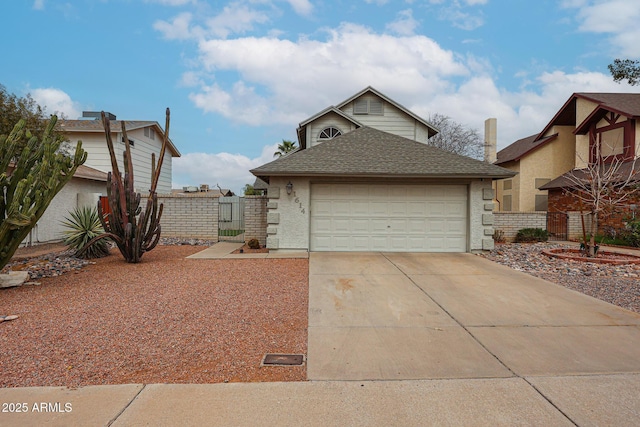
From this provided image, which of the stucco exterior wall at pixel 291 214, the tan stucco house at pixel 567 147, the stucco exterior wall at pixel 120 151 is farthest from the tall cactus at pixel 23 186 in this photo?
the tan stucco house at pixel 567 147

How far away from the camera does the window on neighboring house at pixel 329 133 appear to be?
62.5 ft

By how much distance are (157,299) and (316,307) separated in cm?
283

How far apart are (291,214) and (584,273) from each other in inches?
317

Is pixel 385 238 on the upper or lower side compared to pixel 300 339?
upper

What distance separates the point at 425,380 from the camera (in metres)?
3.93

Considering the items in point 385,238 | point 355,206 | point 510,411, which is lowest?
point 510,411

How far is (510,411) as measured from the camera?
3.36 m

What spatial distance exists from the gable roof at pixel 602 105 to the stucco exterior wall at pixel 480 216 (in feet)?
36.4

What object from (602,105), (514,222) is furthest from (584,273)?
(602,105)

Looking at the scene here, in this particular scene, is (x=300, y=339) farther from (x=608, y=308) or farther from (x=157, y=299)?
(x=608, y=308)

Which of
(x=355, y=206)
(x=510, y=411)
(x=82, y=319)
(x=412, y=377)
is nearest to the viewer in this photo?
(x=510, y=411)

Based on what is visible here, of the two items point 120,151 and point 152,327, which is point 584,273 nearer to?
point 152,327

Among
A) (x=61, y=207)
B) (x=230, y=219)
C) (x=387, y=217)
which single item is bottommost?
(x=230, y=219)

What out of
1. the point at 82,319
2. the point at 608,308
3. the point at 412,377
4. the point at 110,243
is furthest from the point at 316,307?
the point at 110,243
